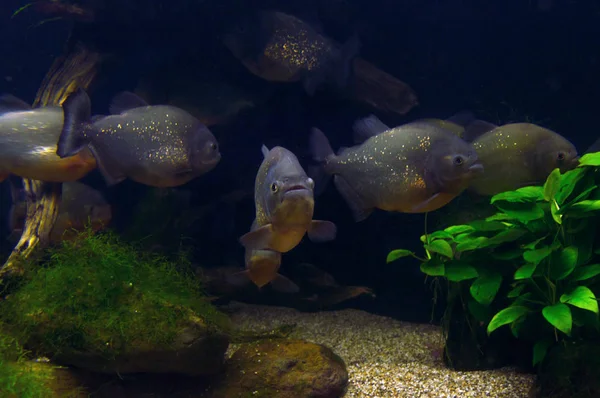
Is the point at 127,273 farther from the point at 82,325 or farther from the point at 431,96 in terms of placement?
the point at 431,96

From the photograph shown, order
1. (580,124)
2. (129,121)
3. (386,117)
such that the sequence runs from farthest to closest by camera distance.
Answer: (580,124) < (386,117) < (129,121)

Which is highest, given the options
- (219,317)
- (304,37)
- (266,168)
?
(304,37)

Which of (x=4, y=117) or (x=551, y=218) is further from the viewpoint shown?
(x=4, y=117)

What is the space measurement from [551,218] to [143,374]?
3.17 meters

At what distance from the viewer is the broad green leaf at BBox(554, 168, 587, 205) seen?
10.1 feet

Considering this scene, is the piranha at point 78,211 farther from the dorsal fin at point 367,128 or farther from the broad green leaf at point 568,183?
the broad green leaf at point 568,183

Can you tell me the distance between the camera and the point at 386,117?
18.9ft

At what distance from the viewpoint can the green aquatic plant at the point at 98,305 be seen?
3.15 metres

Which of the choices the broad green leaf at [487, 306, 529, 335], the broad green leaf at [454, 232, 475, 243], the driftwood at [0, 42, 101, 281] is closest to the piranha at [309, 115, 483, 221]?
the broad green leaf at [454, 232, 475, 243]

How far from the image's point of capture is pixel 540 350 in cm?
312

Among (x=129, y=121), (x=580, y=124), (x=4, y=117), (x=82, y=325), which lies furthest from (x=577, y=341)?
(x=4, y=117)

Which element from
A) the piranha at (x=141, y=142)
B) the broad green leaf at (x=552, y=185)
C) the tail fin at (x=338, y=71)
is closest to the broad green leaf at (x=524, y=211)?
the broad green leaf at (x=552, y=185)

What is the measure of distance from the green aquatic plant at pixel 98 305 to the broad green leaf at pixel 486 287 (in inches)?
74.1

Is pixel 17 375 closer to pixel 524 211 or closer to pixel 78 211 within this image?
pixel 78 211
